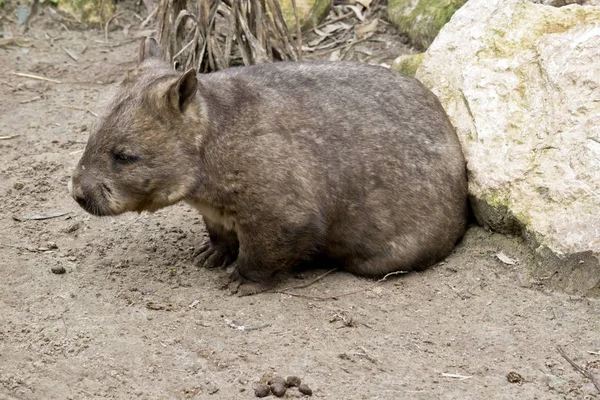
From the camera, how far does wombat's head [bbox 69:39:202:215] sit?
176 inches

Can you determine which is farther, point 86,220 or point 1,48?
point 1,48

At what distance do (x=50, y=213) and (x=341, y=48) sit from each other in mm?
2783

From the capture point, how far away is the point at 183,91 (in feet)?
14.6

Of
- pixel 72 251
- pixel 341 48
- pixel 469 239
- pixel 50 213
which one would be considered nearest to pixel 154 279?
pixel 72 251

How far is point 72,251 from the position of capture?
16.8 ft

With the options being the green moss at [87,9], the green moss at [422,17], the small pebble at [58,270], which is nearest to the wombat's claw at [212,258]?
the small pebble at [58,270]

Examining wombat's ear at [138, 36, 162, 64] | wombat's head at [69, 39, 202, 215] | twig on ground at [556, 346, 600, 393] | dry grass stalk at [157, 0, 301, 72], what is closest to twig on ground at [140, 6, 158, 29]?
dry grass stalk at [157, 0, 301, 72]

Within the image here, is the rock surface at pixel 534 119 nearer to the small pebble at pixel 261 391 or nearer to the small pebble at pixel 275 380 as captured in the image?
the small pebble at pixel 275 380

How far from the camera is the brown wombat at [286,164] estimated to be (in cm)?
450

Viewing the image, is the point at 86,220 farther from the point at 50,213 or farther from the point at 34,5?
the point at 34,5

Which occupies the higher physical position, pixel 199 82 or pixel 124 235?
pixel 199 82

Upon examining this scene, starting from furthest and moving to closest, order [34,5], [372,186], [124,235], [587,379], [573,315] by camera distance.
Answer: [34,5]
[124,235]
[372,186]
[573,315]
[587,379]

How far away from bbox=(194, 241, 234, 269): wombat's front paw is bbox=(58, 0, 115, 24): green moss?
11.7 feet

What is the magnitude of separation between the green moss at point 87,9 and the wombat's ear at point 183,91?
3878 mm
